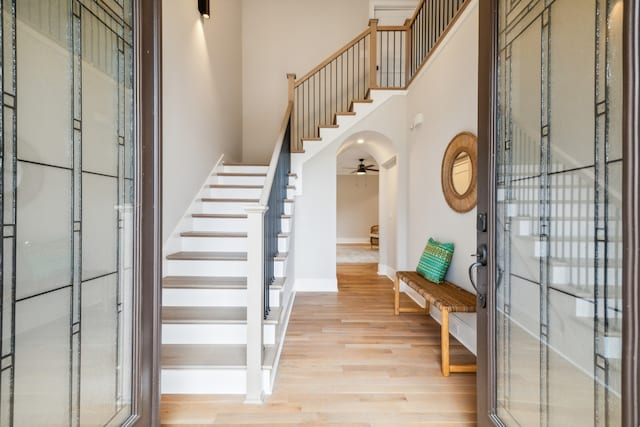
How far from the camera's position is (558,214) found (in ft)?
3.62

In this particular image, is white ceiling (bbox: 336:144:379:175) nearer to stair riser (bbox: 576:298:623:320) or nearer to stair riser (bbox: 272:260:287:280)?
stair riser (bbox: 272:260:287:280)

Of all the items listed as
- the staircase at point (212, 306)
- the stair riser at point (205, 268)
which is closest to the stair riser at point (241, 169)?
the staircase at point (212, 306)

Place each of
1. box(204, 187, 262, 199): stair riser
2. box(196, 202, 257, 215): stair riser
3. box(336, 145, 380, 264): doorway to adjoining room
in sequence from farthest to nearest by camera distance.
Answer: box(336, 145, 380, 264): doorway to adjoining room
box(204, 187, 262, 199): stair riser
box(196, 202, 257, 215): stair riser

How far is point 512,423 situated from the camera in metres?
1.28

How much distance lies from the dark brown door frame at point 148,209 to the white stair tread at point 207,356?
0.67 m

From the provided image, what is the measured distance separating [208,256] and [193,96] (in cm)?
182

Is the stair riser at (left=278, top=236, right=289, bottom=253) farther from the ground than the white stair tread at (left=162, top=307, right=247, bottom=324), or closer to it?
farther from the ground

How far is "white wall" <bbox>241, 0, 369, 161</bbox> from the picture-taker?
5.40 metres

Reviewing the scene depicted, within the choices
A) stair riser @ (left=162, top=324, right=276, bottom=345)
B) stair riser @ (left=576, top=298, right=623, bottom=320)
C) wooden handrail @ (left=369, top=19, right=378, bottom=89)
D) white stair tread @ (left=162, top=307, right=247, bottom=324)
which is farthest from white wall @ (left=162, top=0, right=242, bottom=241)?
stair riser @ (left=576, top=298, right=623, bottom=320)

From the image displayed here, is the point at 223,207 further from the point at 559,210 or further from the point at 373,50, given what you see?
the point at 559,210

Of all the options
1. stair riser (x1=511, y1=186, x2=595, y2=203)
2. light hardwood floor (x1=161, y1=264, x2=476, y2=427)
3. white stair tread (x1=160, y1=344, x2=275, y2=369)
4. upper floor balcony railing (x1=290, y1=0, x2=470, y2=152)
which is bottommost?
light hardwood floor (x1=161, y1=264, x2=476, y2=427)

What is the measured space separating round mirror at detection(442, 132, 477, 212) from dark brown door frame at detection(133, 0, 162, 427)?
2312 millimetres

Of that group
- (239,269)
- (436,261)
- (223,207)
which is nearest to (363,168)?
(223,207)

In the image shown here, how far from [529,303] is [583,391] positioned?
0.33m
